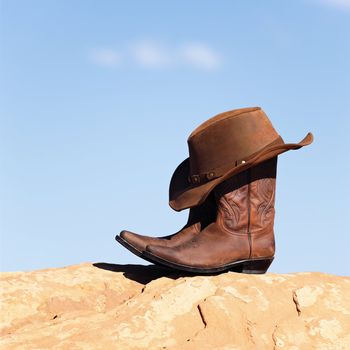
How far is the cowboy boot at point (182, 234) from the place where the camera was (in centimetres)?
447

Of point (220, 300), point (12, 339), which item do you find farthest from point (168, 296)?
point (12, 339)

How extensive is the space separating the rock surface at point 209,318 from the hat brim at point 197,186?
1.72 feet

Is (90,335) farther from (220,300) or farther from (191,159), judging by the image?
(191,159)

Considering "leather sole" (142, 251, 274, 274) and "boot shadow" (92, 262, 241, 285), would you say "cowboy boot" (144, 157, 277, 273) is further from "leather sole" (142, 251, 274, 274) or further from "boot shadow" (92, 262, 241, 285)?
"boot shadow" (92, 262, 241, 285)

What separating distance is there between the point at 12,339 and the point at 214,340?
1067 millimetres

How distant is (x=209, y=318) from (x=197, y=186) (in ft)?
3.71

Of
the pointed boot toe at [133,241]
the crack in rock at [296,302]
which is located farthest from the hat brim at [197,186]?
the crack in rock at [296,302]

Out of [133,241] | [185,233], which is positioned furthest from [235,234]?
[133,241]

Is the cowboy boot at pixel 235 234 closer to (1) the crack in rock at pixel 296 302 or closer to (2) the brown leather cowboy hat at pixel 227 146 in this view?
(2) the brown leather cowboy hat at pixel 227 146

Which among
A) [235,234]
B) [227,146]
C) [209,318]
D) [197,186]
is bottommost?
[209,318]

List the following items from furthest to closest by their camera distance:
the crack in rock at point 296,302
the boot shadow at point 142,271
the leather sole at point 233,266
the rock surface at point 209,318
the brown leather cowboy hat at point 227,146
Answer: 1. the boot shadow at point 142,271
2. the brown leather cowboy hat at point 227,146
3. the leather sole at point 233,266
4. the crack in rock at point 296,302
5. the rock surface at point 209,318

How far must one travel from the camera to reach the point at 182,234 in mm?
4594

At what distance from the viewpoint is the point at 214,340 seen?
352 centimetres

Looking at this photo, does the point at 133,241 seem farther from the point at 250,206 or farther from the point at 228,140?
the point at 228,140
